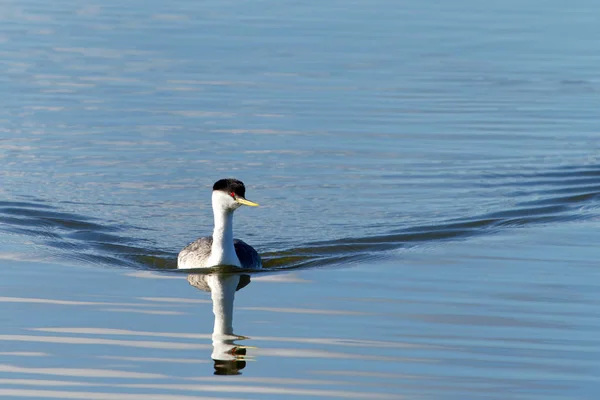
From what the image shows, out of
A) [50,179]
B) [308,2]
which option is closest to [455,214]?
[50,179]

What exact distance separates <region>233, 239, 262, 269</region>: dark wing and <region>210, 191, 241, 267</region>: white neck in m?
0.14

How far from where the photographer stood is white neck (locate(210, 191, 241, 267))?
1631 centimetres

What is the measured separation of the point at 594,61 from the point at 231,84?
30.9 feet

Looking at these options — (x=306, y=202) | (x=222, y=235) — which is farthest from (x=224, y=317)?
(x=306, y=202)

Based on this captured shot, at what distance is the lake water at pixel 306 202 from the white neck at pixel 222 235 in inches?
19.8

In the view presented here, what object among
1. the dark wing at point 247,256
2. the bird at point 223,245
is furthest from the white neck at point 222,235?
the dark wing at point 247,256

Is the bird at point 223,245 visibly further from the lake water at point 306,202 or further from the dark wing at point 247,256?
the lake water at point 306,202

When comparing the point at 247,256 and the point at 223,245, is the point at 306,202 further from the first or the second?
the point at 223,245

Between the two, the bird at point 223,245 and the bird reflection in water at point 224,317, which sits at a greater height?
the bird at point 223,245

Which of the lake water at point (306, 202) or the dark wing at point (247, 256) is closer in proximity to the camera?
the lake water at point (306, 202)

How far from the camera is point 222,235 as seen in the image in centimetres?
1636

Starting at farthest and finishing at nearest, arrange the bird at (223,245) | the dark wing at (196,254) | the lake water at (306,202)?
the dark wing at (196,254), the bird at (223,245), the lake water at (306,202)

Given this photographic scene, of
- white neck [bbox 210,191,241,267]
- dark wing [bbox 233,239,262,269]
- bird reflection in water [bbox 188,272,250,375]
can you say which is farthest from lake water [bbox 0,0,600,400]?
white neck [bbox 210,191,241,267]

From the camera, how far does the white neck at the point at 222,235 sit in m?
16.3
